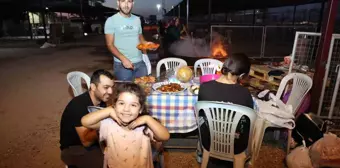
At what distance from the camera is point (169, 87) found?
2.76 m

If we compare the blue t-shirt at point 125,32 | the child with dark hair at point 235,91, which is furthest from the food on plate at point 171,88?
the blue t-shirt at point 125,32

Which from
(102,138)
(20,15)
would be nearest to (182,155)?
(102,138)

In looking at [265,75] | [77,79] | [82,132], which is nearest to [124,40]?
[77,79]

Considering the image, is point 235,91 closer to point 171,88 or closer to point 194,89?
point 194,89

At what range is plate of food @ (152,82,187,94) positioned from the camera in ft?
8.73

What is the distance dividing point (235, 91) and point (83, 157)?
1505 millimetres

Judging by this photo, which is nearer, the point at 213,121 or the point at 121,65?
the point at 213,121

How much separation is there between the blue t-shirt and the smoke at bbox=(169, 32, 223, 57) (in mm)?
5231

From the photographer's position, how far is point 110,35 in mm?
3285

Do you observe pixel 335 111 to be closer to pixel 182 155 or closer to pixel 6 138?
pixel 182 155

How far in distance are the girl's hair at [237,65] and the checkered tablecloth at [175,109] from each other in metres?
0.57

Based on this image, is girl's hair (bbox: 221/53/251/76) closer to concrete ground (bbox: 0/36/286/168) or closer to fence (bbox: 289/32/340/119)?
concrete ground (bbox: 0/36/286/168)

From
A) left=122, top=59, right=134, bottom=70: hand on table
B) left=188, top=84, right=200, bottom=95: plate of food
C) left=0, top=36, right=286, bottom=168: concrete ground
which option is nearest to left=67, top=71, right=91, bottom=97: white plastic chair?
left=122, top=59, right=134, bottom=70: hand on table

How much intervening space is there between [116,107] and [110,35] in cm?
192
